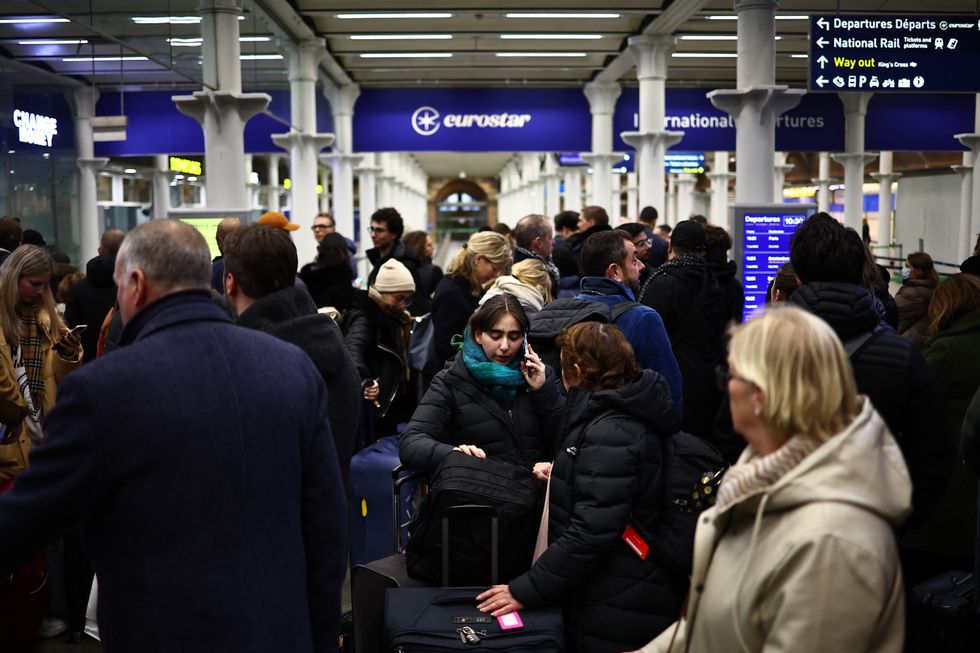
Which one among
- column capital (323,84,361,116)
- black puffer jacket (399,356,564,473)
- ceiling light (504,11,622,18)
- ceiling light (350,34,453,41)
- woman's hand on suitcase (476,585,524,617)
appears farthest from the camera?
column capital (323,84,361,116)

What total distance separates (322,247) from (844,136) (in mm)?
15775

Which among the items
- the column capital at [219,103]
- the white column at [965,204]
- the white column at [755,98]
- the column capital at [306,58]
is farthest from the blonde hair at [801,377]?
the white column at [965,204]

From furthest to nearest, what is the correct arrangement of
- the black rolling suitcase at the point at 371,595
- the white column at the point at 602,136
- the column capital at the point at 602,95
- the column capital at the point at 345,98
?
the column capital at the point at 345,98 < the column capital at the point at 602,95 < the white column at the point at 602,136 < the black rolling suitcase at the point at 371,595

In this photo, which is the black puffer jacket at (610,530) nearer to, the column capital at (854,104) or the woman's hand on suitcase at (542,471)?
the woman's hand on suitcase at (542,471)

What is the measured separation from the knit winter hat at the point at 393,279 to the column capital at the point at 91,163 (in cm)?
1258

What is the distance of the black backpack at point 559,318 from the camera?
4652 millimetres

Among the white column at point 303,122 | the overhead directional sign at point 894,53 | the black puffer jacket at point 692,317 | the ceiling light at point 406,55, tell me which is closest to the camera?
the black puffer jacket at point 692,317

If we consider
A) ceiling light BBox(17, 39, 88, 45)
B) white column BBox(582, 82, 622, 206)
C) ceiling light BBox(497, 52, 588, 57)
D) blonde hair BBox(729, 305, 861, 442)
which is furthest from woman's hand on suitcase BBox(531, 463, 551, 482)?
white column BBox(582, 82, 622, 206)

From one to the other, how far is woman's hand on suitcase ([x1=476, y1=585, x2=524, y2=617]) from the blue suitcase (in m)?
1.61

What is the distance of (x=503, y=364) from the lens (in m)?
4.18

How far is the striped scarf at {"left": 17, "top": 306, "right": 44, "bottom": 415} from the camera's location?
5074 mm

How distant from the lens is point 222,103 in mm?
11391

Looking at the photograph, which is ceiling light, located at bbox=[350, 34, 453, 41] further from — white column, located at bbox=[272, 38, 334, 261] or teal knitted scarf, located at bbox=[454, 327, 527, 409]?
teal knitted scarf, located at bbox=[454, 327, 527, 409]

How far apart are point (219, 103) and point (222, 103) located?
1.2 inches
